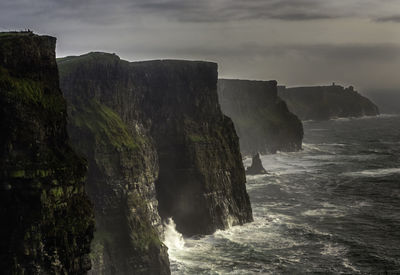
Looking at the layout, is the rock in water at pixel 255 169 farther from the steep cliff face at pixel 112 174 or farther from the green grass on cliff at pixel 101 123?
the green grass on cliff at pixel 101 123

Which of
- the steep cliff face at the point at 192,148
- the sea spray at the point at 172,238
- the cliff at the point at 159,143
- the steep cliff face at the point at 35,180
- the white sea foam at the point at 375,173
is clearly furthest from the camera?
the white sea foam at the point at 375,173

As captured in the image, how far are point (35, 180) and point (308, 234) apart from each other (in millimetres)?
65388

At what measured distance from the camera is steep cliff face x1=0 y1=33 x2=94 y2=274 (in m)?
40.3

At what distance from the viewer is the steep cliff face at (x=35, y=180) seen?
40.3 meters

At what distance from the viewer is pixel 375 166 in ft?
564

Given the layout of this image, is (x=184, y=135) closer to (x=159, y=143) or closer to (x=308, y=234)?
(x=159, y=143)

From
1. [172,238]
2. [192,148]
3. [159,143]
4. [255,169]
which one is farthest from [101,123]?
[255,169]

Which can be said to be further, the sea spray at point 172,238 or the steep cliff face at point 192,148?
the steep cliff face at point 192,148

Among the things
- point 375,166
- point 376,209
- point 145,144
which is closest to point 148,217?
point 145,144

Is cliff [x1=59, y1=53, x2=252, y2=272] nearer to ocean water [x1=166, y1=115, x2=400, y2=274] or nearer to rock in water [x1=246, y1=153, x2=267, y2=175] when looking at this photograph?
ocean water [x1=166, y1=115, x2=400, y2=274]

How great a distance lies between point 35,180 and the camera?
133 feet

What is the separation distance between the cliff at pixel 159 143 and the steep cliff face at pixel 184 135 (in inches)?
7.5

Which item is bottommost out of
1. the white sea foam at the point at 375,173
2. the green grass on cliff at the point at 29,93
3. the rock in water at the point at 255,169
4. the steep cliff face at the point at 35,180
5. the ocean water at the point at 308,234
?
the ocean water at the point at 308,234

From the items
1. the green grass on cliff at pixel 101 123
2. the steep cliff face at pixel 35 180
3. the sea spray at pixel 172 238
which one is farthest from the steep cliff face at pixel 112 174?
the steep cliff face at pixel 35 180
